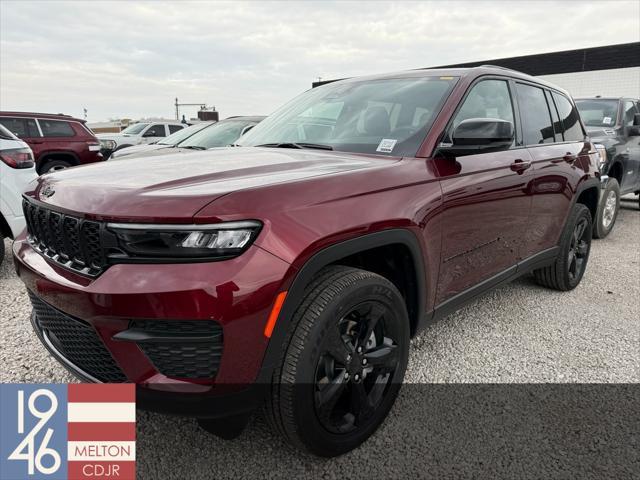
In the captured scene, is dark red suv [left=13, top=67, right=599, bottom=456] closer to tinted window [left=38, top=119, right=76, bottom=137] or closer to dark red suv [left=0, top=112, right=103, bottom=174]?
dark red suv [left=0, top=112, right=103, bottom=174]

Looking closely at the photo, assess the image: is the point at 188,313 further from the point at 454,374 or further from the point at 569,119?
the point at 569,119

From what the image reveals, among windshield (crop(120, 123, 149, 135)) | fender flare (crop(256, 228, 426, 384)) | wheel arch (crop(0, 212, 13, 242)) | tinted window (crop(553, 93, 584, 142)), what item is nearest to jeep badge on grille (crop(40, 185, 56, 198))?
fender flare (crop(256, 228, 426, 384))

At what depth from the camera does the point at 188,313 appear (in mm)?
1509

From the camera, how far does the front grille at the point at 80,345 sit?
168cm

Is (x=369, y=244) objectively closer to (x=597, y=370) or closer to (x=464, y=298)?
(x=464, y=298)

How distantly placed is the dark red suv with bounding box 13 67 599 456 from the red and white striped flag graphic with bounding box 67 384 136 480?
139 mm

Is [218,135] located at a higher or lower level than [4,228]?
higher

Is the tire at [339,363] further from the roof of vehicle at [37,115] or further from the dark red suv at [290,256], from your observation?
the roof of vehicle at [37,115]

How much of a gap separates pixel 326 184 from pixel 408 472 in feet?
4.16

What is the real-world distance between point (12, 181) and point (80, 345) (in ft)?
10.8

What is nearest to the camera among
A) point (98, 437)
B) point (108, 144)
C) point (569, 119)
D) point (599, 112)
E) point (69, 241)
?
point (69, 241)

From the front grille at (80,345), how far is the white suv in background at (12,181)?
8.68ft

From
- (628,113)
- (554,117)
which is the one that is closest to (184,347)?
(554,117)

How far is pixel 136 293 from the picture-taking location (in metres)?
1.52
